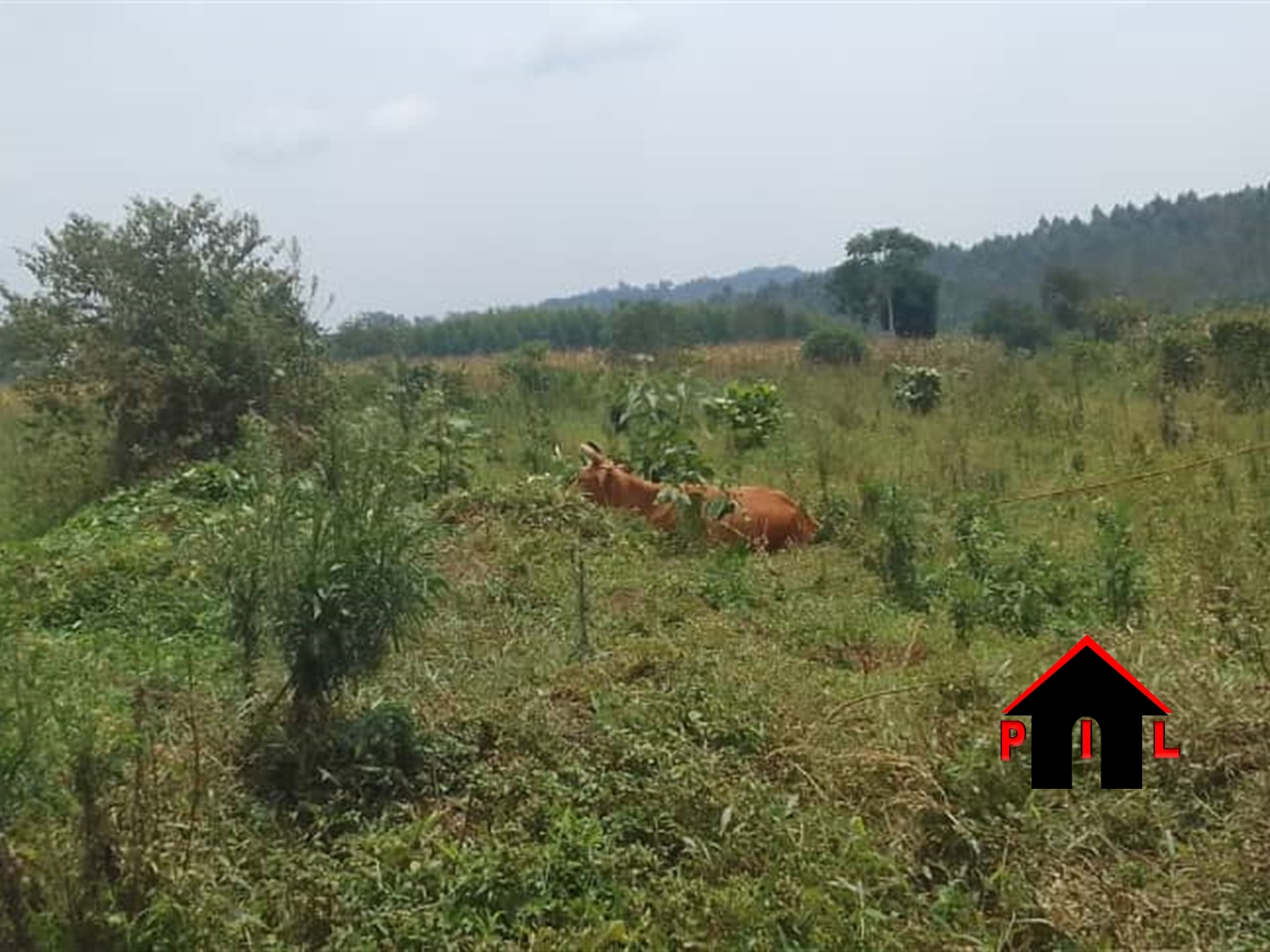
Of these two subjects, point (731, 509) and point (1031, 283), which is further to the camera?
point (1031, 283)

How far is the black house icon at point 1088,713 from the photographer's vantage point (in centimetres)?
305

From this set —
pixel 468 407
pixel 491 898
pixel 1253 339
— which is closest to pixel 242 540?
pixel 491 898

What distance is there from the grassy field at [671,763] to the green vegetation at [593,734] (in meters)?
0.01

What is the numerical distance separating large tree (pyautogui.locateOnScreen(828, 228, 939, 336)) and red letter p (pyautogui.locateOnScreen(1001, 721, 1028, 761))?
2508 centimetres

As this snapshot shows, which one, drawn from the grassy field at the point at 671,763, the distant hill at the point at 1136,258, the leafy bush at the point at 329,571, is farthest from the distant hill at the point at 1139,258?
the leafy bush at the point at 329,571

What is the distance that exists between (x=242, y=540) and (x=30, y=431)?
729 centimetres

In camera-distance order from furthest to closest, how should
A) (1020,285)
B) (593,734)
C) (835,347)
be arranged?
(1020,285) < (835,347) < (593,734)

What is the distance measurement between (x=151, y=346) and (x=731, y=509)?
540 cm

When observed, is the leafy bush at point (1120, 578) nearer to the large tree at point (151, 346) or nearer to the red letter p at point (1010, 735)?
the red letter p at point (1010, 735)

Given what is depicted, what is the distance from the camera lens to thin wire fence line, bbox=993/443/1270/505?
23.7 ft

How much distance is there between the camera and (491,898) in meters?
2.64

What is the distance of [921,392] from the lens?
11.9 meters

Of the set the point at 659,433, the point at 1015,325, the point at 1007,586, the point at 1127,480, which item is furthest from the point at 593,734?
the point at 1015,325

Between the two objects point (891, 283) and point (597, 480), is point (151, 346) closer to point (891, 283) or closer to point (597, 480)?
point (597, 480)
